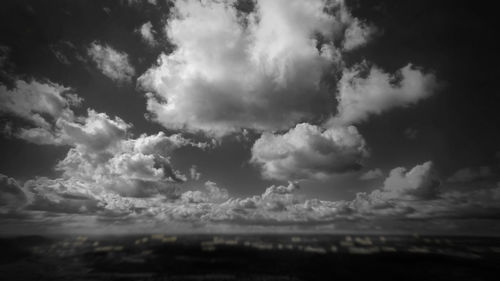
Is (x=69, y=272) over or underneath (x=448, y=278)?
over

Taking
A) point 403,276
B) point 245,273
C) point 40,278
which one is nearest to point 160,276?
point 245,273

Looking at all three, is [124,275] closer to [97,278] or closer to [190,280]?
[97,278]

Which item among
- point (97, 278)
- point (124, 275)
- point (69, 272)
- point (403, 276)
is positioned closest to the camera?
point (97, 278)

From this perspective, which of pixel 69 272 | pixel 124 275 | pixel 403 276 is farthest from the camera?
pixel 403 276

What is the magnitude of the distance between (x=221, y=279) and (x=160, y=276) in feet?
103

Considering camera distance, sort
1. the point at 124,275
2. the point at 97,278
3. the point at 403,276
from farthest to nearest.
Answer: the point at 403,276 → the point at 124,275 → the point at 97,278

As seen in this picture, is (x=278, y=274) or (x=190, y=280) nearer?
(x=190, y=280)

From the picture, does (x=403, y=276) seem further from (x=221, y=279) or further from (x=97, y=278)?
(x=97, y=278)

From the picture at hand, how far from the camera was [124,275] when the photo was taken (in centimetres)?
12000

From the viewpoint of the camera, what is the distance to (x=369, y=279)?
4860 inches

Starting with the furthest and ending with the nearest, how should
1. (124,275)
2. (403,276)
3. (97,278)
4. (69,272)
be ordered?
(403,276) → (69,272) → (124,275) → (97,278)

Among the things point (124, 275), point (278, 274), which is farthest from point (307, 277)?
point (124, 275)

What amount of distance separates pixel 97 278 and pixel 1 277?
163ft

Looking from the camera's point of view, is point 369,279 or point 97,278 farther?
point 369,279
